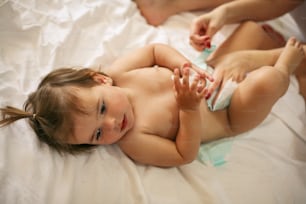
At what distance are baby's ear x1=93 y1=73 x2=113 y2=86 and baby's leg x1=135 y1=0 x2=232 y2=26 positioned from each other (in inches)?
12.1

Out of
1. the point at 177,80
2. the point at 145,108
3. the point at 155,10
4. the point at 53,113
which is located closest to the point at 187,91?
the point at 177,80

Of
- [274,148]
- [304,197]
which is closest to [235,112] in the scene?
[274,148]

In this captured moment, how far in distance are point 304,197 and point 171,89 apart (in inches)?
14.3

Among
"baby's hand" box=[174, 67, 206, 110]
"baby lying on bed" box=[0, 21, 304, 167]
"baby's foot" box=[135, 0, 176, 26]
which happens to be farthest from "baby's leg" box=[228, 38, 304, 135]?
"baby's foot" box=[135, 0, 176, 26]

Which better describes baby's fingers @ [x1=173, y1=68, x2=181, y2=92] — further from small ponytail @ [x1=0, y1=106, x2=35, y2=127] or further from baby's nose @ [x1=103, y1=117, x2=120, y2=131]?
small ponytail @ [x1=0, y1=106, x2=35, y2=127]

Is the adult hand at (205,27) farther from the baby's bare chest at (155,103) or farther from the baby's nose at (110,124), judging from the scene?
the baby's nose at (110,124)

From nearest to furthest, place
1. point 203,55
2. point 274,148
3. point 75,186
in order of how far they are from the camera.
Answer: point 75,186 < point 274,148 < point 203,55

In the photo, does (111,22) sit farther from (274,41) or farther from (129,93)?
(274,41)

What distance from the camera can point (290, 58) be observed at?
73 cm

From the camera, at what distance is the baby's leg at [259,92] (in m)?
0.69

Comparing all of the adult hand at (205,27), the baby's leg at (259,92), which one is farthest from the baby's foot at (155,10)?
the baby's leg at (259,92)

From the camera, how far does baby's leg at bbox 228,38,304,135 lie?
2.26ft

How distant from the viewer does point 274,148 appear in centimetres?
71

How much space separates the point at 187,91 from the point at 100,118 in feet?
0.60
